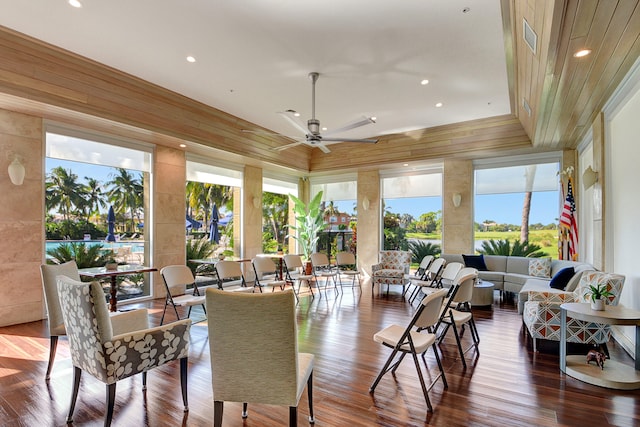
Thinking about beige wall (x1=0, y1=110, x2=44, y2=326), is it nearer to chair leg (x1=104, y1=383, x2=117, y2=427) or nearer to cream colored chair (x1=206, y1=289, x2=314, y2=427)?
Answer: chair leg (x1=104, y1=383, x2=117, y2=427)

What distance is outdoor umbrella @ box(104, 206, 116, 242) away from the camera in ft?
20.2

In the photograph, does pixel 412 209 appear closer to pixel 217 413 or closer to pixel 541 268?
pixel 541 268

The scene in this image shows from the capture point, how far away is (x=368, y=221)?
32.0ft

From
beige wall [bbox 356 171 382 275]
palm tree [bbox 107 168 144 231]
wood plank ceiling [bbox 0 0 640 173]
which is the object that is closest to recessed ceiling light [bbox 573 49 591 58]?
wood plank ceiling [bbox 0 0 640 173]

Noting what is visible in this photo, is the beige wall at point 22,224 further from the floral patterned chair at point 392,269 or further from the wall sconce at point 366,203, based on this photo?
the wall sconce at point 366,203

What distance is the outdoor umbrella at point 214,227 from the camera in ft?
26.2

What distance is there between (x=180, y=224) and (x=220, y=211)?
1.30 meters

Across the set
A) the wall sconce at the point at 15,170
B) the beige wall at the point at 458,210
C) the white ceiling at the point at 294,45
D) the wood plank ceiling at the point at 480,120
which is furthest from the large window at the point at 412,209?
the wall sconce at the point at 15,170

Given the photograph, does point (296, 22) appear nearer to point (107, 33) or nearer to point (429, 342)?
point (107, 33)

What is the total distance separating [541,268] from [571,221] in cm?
109

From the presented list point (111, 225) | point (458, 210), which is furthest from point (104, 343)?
point (458, 210)

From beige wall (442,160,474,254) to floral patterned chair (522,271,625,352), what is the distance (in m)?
4.08

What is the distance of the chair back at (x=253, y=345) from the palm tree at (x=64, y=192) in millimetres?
5161

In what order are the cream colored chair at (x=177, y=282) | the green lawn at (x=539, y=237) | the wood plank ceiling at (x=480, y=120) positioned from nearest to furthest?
the wood plank ceiling at (x=480, y=120) → the cream colored chair at (x=177, y=282) → the green lawn at (x=539, y=237)
